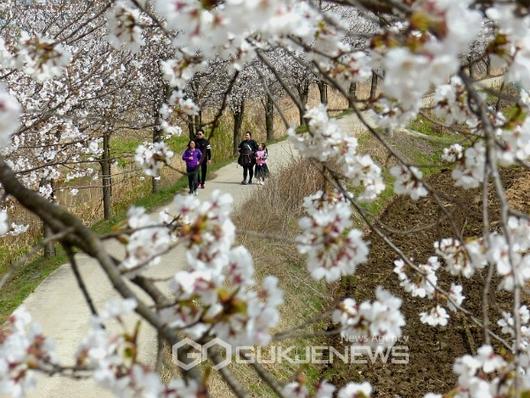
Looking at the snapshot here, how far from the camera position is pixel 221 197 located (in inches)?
50.8

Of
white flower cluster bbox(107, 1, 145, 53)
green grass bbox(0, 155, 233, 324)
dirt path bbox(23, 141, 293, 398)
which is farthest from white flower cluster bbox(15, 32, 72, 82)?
green grass bbox(0, 155, 233, 324)

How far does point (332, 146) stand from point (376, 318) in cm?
83

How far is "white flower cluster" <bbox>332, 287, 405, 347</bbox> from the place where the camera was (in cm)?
152

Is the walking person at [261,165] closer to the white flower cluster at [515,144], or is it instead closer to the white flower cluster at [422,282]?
the white flower cluster at [422,282]

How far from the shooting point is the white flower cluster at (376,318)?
1.52 meters

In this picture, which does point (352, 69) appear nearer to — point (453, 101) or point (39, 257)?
point (453, 101)

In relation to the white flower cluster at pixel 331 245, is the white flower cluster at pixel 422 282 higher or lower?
lower

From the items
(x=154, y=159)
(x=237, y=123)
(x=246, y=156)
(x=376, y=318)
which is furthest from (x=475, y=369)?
(x=237, y=123)

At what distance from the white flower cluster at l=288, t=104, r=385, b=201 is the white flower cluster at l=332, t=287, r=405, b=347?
71 cm

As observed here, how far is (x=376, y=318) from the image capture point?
5.06ft

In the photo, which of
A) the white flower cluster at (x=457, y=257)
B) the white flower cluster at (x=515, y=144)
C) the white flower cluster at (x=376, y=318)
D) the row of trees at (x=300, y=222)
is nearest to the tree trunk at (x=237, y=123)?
the row of trees at (x=300, y=222)

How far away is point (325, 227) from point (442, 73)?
2.13ft

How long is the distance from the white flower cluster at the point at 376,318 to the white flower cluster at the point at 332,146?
2.34 ft

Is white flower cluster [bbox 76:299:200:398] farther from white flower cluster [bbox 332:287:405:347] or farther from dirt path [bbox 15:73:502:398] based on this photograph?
dirt path [bbox 15:73:502:398]
